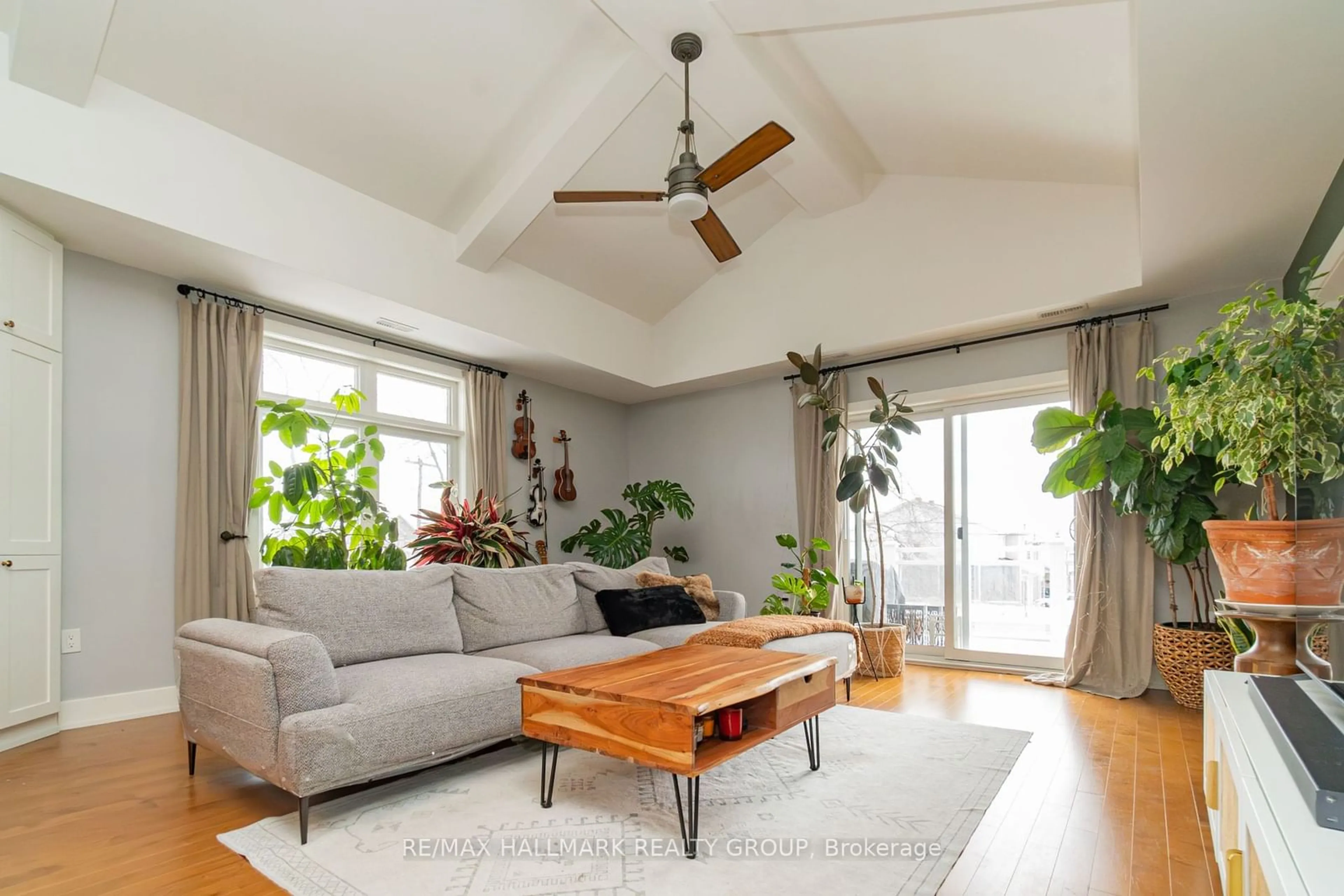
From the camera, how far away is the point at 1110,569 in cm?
452

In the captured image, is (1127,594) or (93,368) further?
(1127,594)

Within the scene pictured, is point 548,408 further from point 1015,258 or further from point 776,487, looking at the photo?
point 1015,258

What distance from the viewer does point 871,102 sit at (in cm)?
409

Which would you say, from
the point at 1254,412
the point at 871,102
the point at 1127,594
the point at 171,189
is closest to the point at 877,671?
the point at 1127,594

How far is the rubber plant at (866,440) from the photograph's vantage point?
201 inches

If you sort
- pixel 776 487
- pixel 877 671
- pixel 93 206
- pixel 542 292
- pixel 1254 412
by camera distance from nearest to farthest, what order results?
pixel 1254 412 → pixel 93 206 → pixel 877 671 → pixel 542 292 → pixel 776 487

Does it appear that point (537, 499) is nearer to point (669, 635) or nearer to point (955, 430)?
point (669, 635)

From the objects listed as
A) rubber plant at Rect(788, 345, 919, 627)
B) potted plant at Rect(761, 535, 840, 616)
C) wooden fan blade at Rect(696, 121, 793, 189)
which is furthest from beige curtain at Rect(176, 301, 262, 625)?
rubber plant at Rect(788, 345, 919, 627)

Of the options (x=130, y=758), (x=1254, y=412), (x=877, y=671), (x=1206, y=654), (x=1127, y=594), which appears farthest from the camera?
(x=877, y=671)

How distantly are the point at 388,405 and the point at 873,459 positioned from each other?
3.72 meters

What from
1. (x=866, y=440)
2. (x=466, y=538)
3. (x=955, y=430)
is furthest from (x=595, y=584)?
(x=955, y=430)

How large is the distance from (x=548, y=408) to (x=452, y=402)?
38.0 inches

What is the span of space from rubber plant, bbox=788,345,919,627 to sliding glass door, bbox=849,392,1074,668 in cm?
13

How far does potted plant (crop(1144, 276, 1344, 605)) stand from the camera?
212 centimetres
